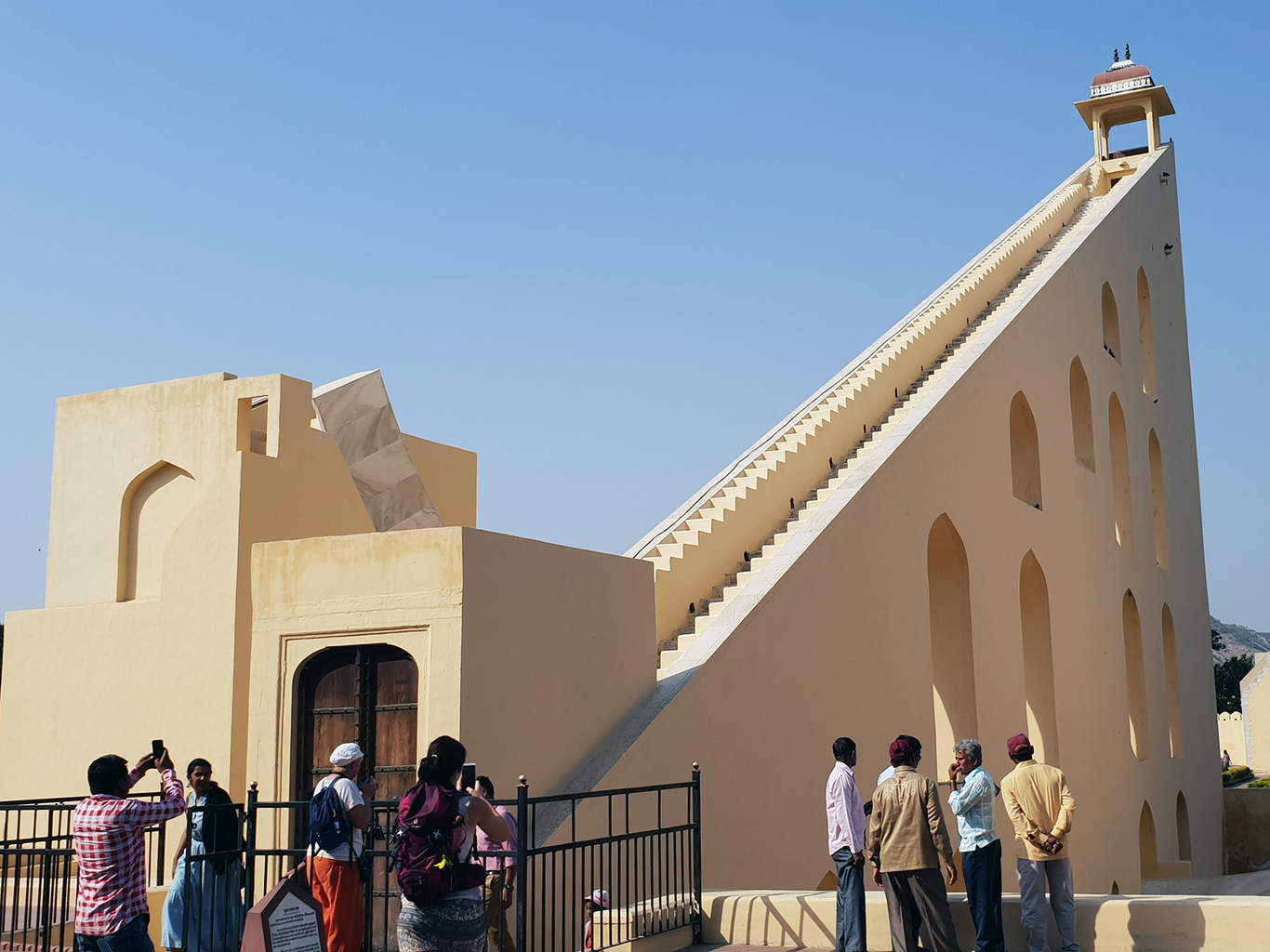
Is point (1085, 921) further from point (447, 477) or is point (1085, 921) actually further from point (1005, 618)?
point (447, 477)

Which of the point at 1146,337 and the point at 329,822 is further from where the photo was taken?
the point at 1146,337

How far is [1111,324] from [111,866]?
59.6 ft

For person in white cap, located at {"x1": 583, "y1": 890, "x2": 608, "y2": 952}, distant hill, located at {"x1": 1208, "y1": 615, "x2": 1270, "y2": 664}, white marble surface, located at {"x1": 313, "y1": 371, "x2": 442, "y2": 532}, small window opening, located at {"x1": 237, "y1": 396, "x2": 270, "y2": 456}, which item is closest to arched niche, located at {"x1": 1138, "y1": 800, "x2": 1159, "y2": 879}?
white marble surface, located at {"x1": 313, "y1": 371, "x2": 442, "y2": 532}

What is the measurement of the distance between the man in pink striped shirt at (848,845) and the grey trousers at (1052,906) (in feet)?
2.58

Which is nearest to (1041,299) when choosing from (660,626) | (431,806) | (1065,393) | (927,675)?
(1065,393)

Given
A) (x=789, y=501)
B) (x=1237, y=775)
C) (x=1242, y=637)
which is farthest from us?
(x=1242, y=637)

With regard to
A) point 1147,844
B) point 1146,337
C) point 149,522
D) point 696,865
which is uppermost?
point 1146,337

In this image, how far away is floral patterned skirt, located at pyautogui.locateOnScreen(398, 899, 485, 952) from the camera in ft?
14.8

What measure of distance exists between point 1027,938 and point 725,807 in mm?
2726

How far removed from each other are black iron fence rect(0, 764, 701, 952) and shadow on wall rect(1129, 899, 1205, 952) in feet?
7.19

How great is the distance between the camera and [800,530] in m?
10.4

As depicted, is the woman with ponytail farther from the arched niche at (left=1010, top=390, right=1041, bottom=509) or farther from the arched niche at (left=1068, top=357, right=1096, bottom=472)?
the arched niche at (left=1068, top=357, right=1096, bottom=472)

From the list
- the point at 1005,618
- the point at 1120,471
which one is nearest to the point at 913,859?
the point at 1005,618

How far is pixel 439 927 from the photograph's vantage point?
454 cm
